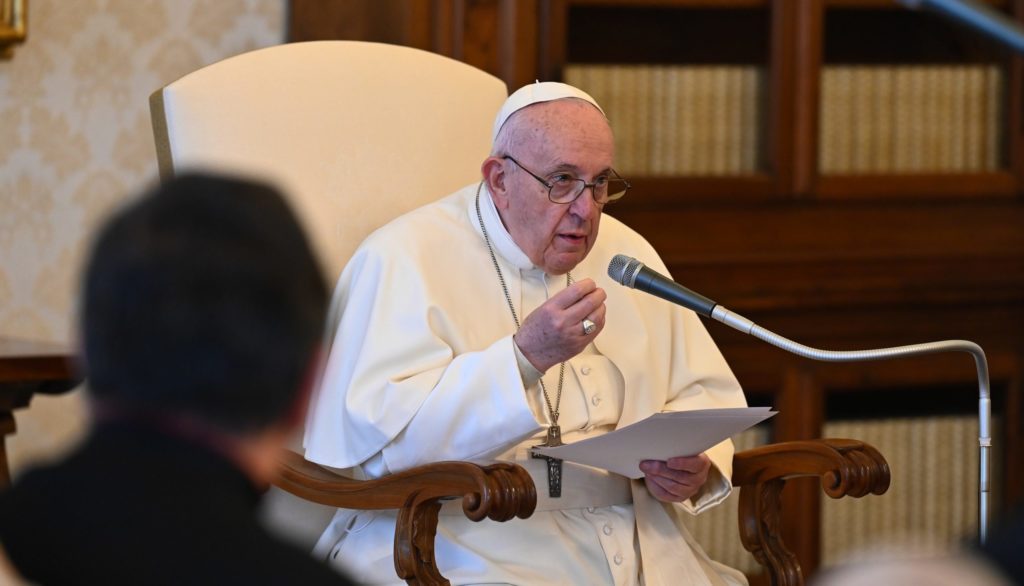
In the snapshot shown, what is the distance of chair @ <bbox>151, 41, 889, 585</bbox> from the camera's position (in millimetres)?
2779

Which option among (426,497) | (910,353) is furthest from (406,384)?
(910,353)

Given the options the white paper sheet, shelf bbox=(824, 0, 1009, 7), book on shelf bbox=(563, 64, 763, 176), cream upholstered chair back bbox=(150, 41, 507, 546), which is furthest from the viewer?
shelf bbox=(824, 0, 1009, 7)

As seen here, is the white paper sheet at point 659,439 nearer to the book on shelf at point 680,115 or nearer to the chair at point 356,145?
the chair at point 356,145

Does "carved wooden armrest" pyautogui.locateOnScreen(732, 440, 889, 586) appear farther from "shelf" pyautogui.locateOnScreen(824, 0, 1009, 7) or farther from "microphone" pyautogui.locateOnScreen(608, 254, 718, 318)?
"shelf" pyautogui.locateOnScreen(824, 0, 1009, 7)

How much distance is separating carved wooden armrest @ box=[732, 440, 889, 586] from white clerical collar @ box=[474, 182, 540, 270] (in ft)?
2.01

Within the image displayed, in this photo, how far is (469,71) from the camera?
3381mm

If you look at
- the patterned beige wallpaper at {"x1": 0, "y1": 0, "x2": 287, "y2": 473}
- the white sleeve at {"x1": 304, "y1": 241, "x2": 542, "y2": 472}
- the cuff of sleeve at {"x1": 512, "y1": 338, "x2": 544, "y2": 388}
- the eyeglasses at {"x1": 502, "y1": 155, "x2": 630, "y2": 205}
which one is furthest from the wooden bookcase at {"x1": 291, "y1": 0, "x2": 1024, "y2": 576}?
the cuff of sleeve at {"x1": 512, "y1": 338, "x2": 544, "y2": 388}

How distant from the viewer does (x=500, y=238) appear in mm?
3066

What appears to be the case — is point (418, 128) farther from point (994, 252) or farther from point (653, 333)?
point (994, 252)

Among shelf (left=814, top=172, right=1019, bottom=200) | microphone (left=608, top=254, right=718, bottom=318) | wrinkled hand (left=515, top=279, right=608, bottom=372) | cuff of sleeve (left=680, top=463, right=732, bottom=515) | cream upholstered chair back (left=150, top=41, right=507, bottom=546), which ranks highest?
cream upholstered chair back (left=150, top=41, right=507, bottom=546)

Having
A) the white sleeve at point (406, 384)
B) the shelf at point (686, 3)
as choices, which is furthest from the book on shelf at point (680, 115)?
the white sleeve at point (406, 384)

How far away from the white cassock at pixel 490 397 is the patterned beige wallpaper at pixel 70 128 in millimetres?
1268

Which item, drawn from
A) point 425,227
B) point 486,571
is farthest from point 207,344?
point 425,227

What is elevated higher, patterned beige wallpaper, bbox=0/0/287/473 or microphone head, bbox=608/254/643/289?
patterned beige wallpaper, bbox=0/0/287/473
